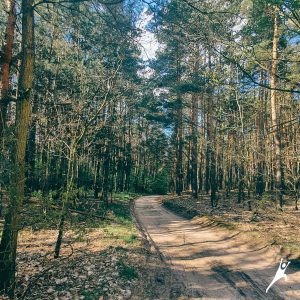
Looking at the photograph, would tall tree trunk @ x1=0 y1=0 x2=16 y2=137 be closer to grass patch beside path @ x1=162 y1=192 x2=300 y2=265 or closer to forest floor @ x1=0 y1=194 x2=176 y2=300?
forest floor @ x1=0 y1=194 x2=176 y2=300

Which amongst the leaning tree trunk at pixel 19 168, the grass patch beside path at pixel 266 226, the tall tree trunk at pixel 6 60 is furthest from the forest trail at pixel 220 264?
the tall tree trunk at pixel 6 60

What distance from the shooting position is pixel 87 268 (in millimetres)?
8453

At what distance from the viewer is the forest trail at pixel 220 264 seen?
7109 millimetres

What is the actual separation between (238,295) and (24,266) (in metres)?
5.70

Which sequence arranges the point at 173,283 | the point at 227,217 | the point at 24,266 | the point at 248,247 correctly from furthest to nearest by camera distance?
the point at 227,217, the point at 248,247, the point at 24,266, the point at 173,283

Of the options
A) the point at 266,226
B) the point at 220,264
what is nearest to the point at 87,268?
the point at 220,264

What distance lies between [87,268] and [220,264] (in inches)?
150

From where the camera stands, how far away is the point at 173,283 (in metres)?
7.77

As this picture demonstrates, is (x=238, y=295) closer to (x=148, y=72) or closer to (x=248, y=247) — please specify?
(x=248, y=247)

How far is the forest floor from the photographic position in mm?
6622

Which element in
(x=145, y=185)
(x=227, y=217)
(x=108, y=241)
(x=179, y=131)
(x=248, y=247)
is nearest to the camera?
(x=248, y=247)

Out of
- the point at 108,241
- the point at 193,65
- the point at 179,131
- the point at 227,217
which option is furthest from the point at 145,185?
the point at 108,241

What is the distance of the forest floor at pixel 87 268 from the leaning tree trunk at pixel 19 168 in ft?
0.98

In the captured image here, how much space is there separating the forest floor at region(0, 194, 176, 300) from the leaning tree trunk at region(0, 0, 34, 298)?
0.30 meters
